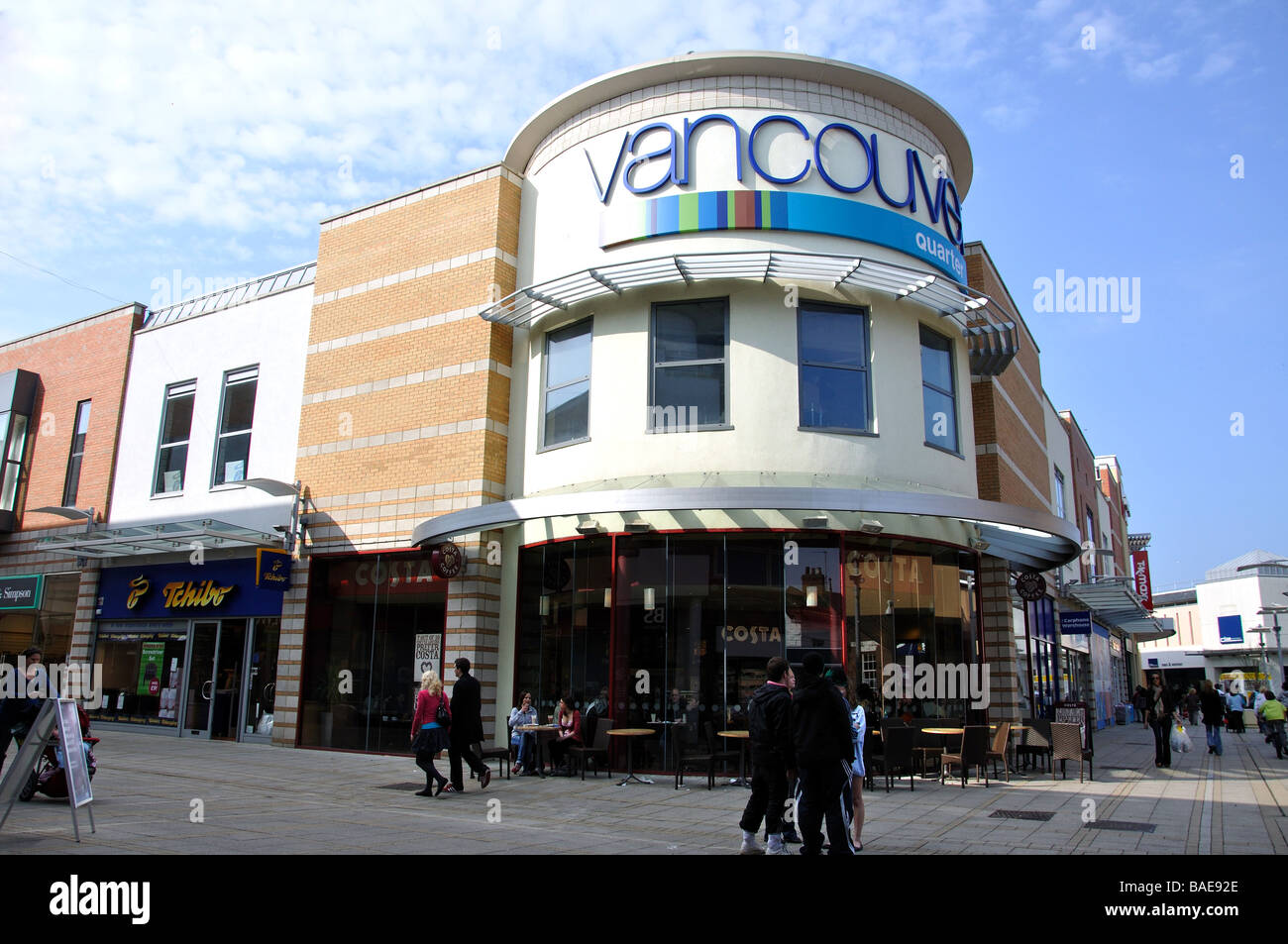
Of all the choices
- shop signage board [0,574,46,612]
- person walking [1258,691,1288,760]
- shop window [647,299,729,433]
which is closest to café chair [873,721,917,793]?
shop window [647,299,729,433]

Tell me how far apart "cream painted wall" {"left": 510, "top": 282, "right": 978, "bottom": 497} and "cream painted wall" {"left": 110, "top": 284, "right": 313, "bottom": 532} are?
685cm

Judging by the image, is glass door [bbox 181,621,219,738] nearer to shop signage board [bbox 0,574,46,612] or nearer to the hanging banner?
shop signage board [bbox 0,574,46,612]

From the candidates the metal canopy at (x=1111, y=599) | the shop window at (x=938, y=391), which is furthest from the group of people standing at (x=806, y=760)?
the metal canopy at (x=1111, y=599)

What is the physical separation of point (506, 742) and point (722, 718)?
12.9 ft

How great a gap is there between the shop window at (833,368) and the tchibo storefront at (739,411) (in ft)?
0.12

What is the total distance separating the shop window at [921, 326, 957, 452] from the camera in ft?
50.9

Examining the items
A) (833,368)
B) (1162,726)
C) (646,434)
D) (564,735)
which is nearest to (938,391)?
(833,368)

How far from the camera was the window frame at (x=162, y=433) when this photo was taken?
20994 millimetres

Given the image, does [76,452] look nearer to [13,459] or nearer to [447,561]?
[13,459]
